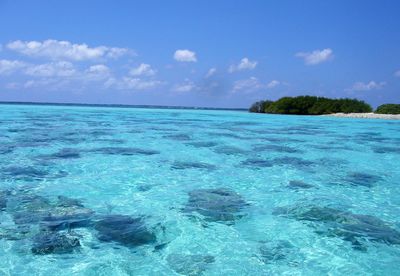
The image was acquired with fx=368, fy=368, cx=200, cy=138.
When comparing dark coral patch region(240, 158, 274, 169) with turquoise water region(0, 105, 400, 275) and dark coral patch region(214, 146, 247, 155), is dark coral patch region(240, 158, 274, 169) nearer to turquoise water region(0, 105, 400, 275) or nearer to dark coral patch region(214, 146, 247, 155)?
turquoise water region(0, 105, 400, 275)

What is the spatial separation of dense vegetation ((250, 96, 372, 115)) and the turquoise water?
3976cm

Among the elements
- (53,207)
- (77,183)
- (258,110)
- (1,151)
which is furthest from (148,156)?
(258,110)

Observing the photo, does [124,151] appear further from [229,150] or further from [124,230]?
[124,230]

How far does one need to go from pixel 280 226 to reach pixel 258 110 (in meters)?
51.8

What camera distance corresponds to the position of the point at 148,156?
10.4 metres

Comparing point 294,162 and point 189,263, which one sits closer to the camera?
point 189,263

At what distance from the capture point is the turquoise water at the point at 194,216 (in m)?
3.92

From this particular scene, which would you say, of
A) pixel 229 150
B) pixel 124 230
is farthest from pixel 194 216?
pixel 229 150

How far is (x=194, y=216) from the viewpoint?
5316 millimetres

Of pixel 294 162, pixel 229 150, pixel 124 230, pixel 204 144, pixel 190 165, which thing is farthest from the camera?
pixel 204 144

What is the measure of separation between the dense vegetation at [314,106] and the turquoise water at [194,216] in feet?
130

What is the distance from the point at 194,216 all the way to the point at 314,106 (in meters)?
46.5

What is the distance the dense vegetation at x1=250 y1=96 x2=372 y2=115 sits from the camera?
47125 millimetres

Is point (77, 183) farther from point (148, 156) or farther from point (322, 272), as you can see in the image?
point (322, 272)
